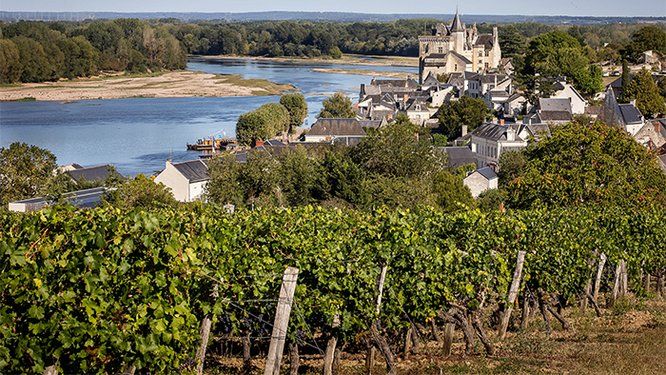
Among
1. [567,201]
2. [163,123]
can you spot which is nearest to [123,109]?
[163,123]

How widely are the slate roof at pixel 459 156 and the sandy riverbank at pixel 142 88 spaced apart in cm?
5110

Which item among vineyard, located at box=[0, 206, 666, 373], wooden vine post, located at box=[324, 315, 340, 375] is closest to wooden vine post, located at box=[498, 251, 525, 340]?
vineyard, located at box=[0, 206, 666, 373]

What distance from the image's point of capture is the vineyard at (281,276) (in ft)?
28.0

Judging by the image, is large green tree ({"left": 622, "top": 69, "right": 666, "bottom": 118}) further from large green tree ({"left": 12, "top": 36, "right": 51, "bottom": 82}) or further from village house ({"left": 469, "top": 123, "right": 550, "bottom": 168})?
large green tree ({"left": 12, "top": 36, "right": 51, "bottom": 82})

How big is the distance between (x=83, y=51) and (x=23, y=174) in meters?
92.2

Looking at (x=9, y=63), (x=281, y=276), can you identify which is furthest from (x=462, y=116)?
(x=9, y=63)

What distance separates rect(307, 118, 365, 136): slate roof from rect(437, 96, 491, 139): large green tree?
23.5ft

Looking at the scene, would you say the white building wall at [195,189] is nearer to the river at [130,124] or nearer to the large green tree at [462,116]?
the river at [130,124]

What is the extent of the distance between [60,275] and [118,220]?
1199mm

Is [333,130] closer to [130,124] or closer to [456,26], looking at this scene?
[130,124]

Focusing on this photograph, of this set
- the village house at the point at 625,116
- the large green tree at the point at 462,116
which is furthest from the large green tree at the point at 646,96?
the large green tree at the point at 462,116

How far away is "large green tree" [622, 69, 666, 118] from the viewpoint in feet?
213

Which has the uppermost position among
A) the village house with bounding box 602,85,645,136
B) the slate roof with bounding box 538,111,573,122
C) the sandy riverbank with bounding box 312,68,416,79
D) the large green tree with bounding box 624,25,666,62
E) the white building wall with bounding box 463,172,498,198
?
the large green tree with bounding box 624,25,666,62

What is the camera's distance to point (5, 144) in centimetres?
6012
